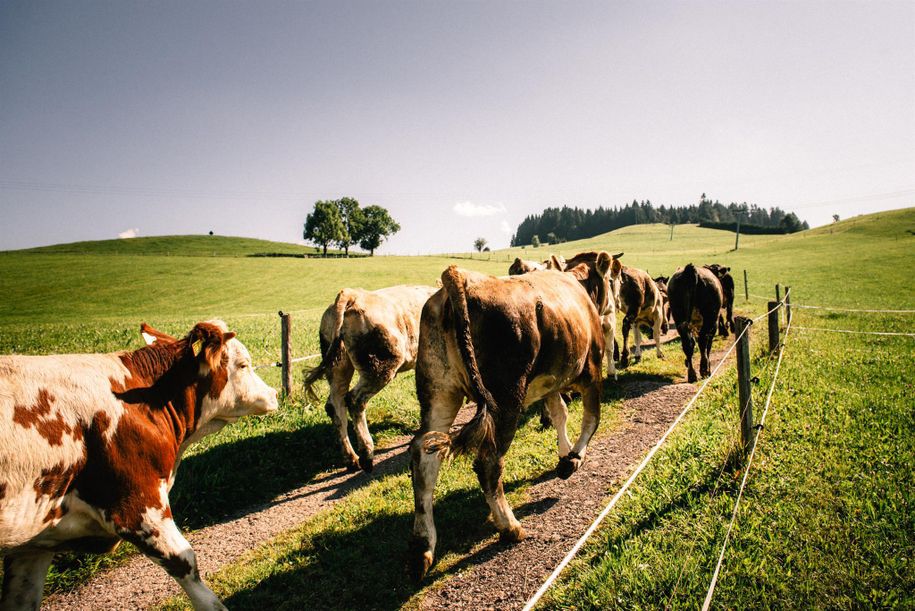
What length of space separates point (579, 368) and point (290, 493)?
13.9 feet

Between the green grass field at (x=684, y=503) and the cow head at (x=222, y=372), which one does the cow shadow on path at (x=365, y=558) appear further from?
the cow head at (x=222, y=372)

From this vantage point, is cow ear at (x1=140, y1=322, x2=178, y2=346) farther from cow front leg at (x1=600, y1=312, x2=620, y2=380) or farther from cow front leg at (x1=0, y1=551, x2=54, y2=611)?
cow front leg at (x1=600, y1=312, x2=620, y2=380)

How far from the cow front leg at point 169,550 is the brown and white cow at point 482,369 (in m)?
1.55

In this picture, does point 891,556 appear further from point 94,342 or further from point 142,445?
point 94,342

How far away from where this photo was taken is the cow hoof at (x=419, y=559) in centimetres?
338

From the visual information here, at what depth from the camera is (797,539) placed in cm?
345

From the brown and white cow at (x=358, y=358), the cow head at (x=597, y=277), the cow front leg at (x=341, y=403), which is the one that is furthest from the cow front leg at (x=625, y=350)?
the cow front leg at (x=341, y=403)

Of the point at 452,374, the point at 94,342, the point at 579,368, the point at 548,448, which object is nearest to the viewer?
the point at 452,374

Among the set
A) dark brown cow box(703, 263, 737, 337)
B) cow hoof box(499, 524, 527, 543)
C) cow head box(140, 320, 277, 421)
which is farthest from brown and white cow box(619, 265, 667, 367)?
cow head box(140, 320, 277, 421)

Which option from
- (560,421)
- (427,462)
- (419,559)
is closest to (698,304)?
(560,421)

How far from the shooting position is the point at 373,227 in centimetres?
9612

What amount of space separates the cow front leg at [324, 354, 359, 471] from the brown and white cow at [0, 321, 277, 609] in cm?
288

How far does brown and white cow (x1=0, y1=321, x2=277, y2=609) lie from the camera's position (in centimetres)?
248

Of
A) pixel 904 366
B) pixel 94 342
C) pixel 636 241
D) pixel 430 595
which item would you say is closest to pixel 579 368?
pixel 430 595
